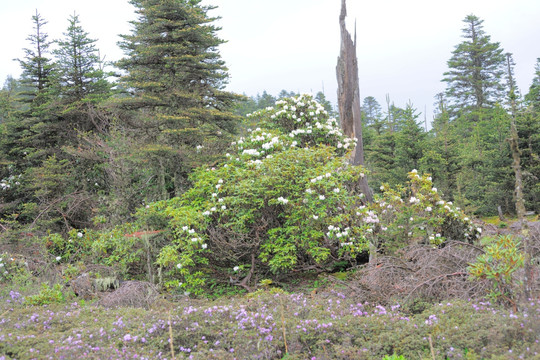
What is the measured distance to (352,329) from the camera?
11.5 ft

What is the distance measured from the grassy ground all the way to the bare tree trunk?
5489mm

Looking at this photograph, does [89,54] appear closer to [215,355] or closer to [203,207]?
[203,207]

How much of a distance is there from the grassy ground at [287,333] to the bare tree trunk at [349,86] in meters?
5.49

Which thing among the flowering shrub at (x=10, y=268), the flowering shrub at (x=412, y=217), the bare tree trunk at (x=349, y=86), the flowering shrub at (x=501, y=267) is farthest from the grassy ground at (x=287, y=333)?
the bare tree trunk at (x=349, y=86)

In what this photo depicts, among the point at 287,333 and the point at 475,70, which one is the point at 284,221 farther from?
the point at 475,70

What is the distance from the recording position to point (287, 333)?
11.6ft

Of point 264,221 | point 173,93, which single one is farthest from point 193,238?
point 173,93

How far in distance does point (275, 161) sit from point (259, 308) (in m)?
3.00

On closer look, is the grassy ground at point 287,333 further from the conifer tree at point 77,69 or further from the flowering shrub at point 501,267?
the conifer tree at point 77,69

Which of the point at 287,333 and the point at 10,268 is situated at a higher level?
the point at 10,268

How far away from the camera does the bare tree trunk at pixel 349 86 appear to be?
9133 millimetres

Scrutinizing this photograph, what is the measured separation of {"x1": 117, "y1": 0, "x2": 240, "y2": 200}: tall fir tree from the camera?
9.70 m

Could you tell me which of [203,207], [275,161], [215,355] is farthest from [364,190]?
[215,355]

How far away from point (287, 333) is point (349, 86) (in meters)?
6.78
